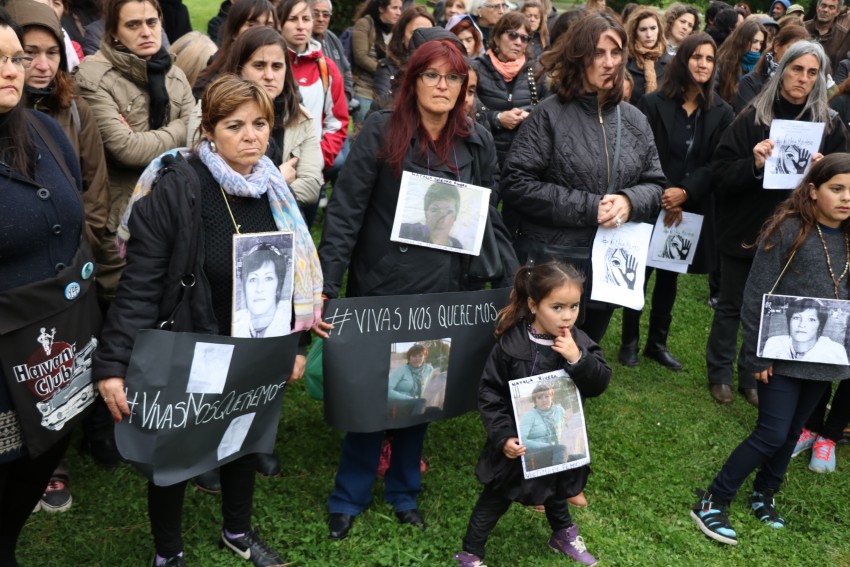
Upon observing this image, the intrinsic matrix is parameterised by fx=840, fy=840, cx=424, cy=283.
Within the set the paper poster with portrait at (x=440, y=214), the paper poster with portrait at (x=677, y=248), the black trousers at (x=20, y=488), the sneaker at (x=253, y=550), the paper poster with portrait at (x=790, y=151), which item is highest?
the paper poster with portrait at (x=790, y=151)

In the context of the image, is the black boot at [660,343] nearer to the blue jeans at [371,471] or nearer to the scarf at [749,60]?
the blue jeans at [371,471]

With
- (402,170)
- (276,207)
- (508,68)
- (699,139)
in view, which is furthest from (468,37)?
(276,207)

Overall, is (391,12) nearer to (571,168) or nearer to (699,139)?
(699,139)

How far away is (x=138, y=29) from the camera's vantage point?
4387 mm

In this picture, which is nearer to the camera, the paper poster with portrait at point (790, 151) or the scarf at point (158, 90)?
the scarf at point (158, 90)

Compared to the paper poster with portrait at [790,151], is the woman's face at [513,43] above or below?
above

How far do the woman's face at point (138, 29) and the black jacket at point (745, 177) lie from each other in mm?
3720

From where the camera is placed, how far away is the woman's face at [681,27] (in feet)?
28.3

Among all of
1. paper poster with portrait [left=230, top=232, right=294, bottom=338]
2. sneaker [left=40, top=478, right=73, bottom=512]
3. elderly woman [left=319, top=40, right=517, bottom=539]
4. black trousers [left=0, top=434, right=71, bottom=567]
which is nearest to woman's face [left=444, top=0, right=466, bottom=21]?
elderly woman [left=319, top=40, right=517, bottom=539]

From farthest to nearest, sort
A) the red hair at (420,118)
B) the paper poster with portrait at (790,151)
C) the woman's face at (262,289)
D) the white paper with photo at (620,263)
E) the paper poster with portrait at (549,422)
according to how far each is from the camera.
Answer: the paper poster with portrait at (790,151)
the white paper with photo at (620,263)
the red hair at (420,118)
the paper poster with portrait at (549,422)
the woman's face at (262,289)

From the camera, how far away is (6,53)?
2.78 meters

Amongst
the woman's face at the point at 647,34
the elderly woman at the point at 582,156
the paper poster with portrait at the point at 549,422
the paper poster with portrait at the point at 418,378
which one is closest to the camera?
the paper poster with portrait at the point at 549,422

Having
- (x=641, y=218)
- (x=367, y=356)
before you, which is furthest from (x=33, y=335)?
(x=641, y=218)

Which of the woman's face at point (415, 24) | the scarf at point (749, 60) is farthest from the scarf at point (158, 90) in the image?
the scarf at point (749, 60)
